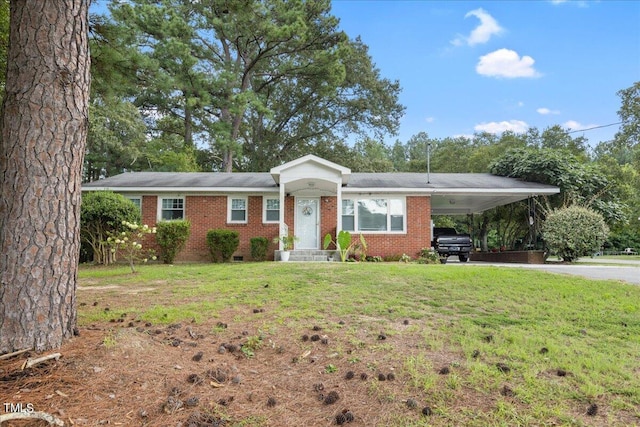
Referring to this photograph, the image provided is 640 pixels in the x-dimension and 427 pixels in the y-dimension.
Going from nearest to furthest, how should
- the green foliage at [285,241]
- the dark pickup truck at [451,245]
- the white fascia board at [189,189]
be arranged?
1. the green foliage at [285,241]
2. the white fascia board at [189,189]
3. the dark pickup truck at [451,245]

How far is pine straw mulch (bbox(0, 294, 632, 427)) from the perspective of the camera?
2139 millimetres

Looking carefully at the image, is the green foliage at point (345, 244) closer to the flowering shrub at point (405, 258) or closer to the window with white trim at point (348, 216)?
the window with white trim at point (348, 216)

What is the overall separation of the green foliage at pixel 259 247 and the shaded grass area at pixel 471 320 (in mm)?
5725

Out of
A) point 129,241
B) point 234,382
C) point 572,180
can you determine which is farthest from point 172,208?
point 572,180

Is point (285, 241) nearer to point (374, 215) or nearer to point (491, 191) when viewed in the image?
point (374, 215)

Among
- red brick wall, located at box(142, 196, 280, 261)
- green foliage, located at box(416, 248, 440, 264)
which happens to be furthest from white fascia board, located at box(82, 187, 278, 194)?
green foliage, located at box(416, 248, 440, 264)

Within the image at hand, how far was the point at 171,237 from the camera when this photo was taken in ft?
41.0

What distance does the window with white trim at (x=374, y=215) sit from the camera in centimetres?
1445

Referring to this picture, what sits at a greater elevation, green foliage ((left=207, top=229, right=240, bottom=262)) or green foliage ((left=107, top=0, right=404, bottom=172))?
green foliage ((left=107, top=0, right=404, bottom=172))

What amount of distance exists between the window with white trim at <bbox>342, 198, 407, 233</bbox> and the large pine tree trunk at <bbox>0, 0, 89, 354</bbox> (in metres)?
12.1

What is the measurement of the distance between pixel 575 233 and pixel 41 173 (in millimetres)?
15211

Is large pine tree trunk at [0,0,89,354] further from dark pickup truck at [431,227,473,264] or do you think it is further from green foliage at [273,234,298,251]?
dark pickup truck at [431,227,473,264]

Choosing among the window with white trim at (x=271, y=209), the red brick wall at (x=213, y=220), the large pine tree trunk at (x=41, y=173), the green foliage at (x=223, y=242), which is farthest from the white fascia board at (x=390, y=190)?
the large pine tree trunk at (x=41, y=173)

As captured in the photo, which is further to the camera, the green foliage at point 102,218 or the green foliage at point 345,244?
the green foliage at point 345,244
